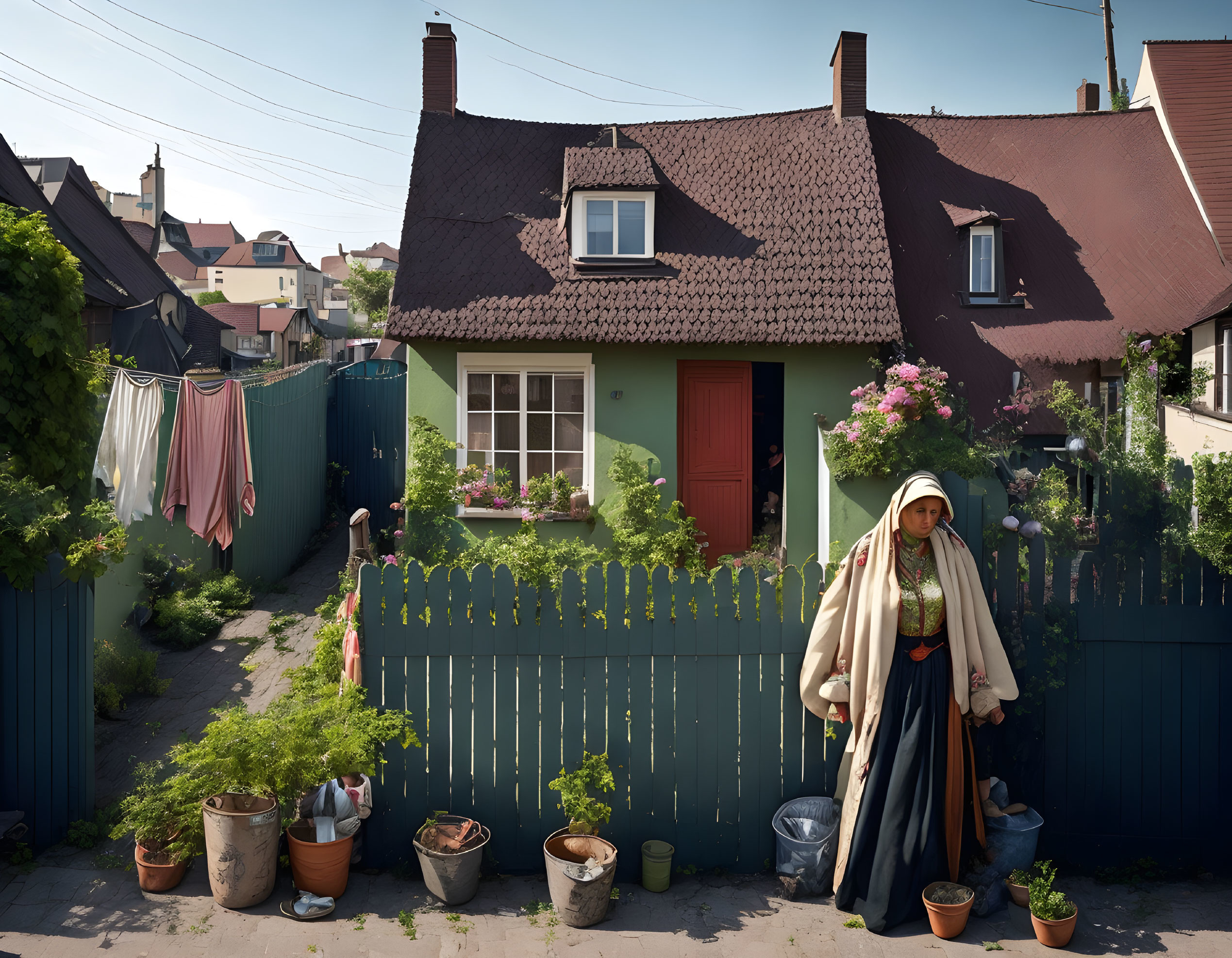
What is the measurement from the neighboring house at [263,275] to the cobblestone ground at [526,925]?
6335 cm

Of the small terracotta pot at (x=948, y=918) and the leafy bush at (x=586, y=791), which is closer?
the small terracotta pot at (x=948, y=918)

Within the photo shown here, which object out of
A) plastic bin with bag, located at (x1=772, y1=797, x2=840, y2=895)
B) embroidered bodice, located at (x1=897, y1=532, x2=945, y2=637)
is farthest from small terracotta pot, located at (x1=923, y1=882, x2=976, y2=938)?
embroidered bodice, located at (x1=897, y1=532, x2=945, y2=637)

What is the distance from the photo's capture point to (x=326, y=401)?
16609mm

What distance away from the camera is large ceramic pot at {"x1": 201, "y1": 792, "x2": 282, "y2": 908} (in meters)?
4.72

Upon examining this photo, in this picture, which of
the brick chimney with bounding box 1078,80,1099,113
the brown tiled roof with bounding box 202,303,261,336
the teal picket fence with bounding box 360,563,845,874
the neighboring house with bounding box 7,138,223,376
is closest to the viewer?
the teal picket fence with bounding box 360,563,845,874

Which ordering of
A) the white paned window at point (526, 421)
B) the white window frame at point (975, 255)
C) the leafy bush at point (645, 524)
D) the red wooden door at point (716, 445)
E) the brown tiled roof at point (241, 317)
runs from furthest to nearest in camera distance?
the brown tiled roof at point (241, 317) < the white window frame at point (975, 255) < the red wooden door at point (716, 445) < the white paned window at point (526, 421) < the leafy bush at point (645, 524)

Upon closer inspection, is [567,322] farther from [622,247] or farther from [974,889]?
[974,889]

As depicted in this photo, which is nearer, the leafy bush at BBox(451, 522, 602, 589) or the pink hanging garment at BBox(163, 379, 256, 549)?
the leafy bush at BBox(451, 522, 602, 589)

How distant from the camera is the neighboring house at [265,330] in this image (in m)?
32.1

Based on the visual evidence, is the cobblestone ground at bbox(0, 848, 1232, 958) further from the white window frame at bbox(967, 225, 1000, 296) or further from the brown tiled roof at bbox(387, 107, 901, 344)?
the white window frame at bbox(967, 225, 1000, 296)

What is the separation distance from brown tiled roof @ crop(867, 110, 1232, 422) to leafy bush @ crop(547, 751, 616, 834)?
843 centimetres

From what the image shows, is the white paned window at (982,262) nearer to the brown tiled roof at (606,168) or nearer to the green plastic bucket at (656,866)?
the brown tiled roof at (606,168)

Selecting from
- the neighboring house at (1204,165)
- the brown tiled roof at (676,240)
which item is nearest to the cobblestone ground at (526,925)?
the brown tiled roof at (676,240)

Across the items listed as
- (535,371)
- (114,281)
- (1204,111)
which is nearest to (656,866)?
(535,371)
